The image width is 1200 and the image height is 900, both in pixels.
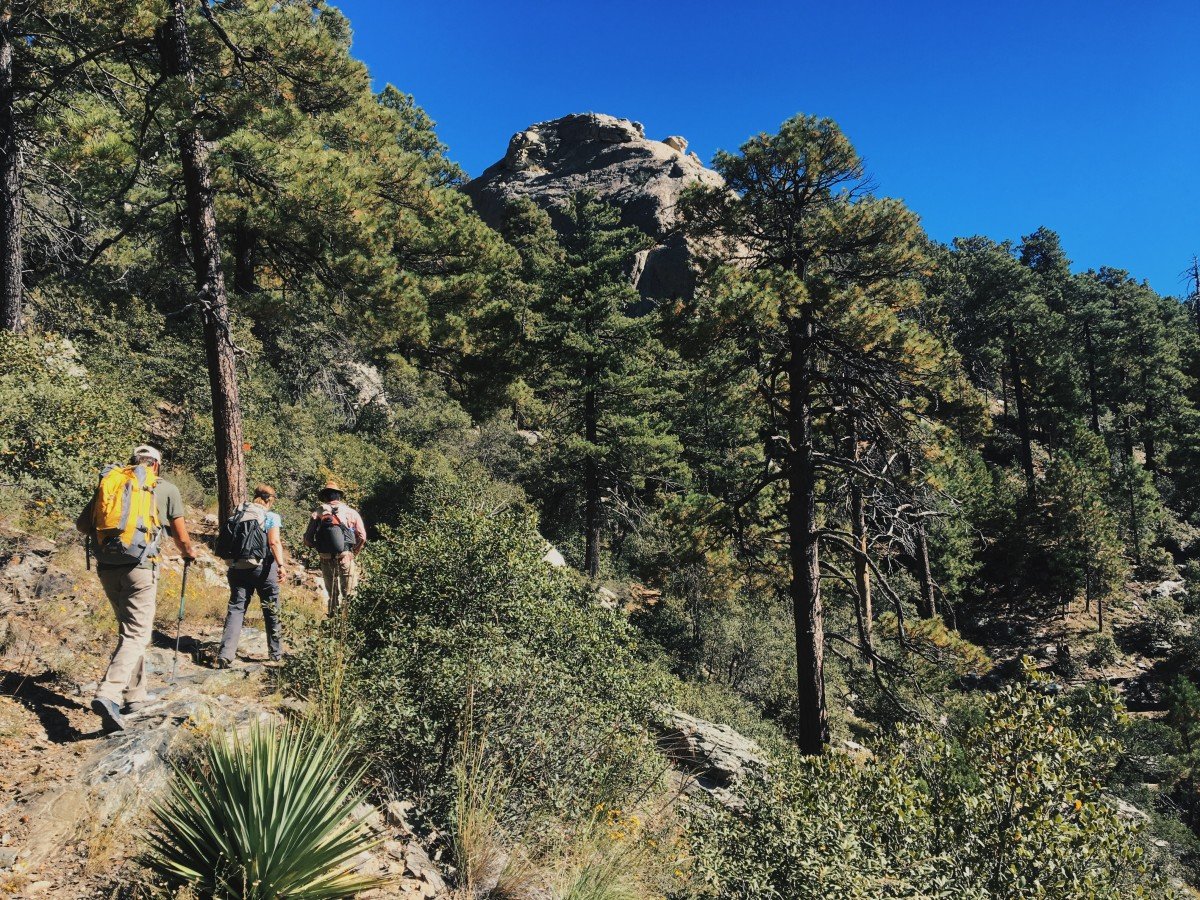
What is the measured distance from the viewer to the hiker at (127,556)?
4641mm

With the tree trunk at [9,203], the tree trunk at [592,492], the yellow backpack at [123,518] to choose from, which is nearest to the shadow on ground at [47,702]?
the yellow backpack at [123,518]

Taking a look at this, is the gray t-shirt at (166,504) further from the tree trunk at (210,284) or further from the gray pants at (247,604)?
the tree trunk at (210,284)

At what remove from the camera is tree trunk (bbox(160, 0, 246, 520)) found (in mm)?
7887

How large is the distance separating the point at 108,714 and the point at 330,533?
2.69 m

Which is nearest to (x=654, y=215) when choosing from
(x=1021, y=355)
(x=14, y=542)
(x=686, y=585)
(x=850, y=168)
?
(x=1021, y=355)

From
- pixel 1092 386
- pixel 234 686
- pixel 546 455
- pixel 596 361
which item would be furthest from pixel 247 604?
pixel 1092 386

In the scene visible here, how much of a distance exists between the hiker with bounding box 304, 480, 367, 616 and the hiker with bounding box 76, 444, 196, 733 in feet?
6.55

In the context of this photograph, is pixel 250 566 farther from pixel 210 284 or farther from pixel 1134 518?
pixel 1134 518

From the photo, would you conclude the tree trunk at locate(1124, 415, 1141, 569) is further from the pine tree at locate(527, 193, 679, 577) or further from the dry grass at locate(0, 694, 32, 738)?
the dry grass at locate(0, 694, 32, 738)

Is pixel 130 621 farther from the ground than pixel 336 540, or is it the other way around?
pixel 336 540

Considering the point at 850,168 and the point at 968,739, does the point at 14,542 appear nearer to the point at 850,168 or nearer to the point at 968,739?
the point at 968,739

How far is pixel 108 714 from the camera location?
434cm

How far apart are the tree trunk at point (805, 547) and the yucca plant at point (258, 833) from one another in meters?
6.68

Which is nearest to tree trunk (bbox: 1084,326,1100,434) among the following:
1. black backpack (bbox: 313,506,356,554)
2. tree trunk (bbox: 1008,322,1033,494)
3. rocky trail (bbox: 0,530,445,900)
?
tree trunk (bbox: 1008,322,1033,494)
